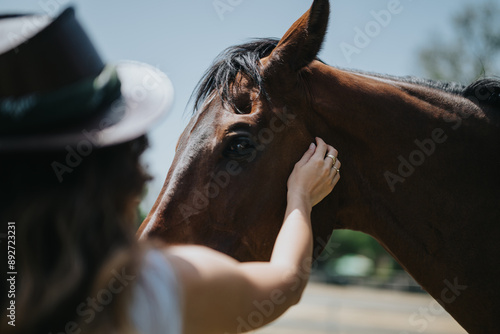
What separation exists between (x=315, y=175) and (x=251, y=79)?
0.73 m

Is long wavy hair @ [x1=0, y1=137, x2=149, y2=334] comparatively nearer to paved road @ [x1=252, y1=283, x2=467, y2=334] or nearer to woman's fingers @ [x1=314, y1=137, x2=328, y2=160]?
woman's fingers @ [x1=314, y1=137, x2=328, y2=160]

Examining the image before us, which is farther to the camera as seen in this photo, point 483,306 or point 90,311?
point 483,306

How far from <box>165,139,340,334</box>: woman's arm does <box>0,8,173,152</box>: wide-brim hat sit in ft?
1.34

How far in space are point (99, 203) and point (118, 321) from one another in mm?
301

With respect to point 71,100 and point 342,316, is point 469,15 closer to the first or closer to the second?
point 342,316

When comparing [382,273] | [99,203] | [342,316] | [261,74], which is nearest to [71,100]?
[99,203]

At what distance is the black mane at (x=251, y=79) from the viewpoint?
8.01ft

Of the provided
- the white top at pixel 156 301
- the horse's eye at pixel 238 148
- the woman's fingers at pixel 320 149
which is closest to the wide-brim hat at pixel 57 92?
the white top at pixel 156 301

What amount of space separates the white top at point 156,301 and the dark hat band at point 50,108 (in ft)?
1.39

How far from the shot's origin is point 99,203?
1.08 m

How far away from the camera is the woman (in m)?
1.02

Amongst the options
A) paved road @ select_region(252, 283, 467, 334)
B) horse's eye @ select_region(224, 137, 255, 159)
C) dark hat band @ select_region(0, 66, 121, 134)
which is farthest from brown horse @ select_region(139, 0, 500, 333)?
paved road @ select_region(252, 283, 467, 334)

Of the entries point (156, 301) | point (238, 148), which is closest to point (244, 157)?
point (238, 148)

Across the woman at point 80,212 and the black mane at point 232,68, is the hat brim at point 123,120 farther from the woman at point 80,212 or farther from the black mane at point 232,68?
the black mane at point 232,68
